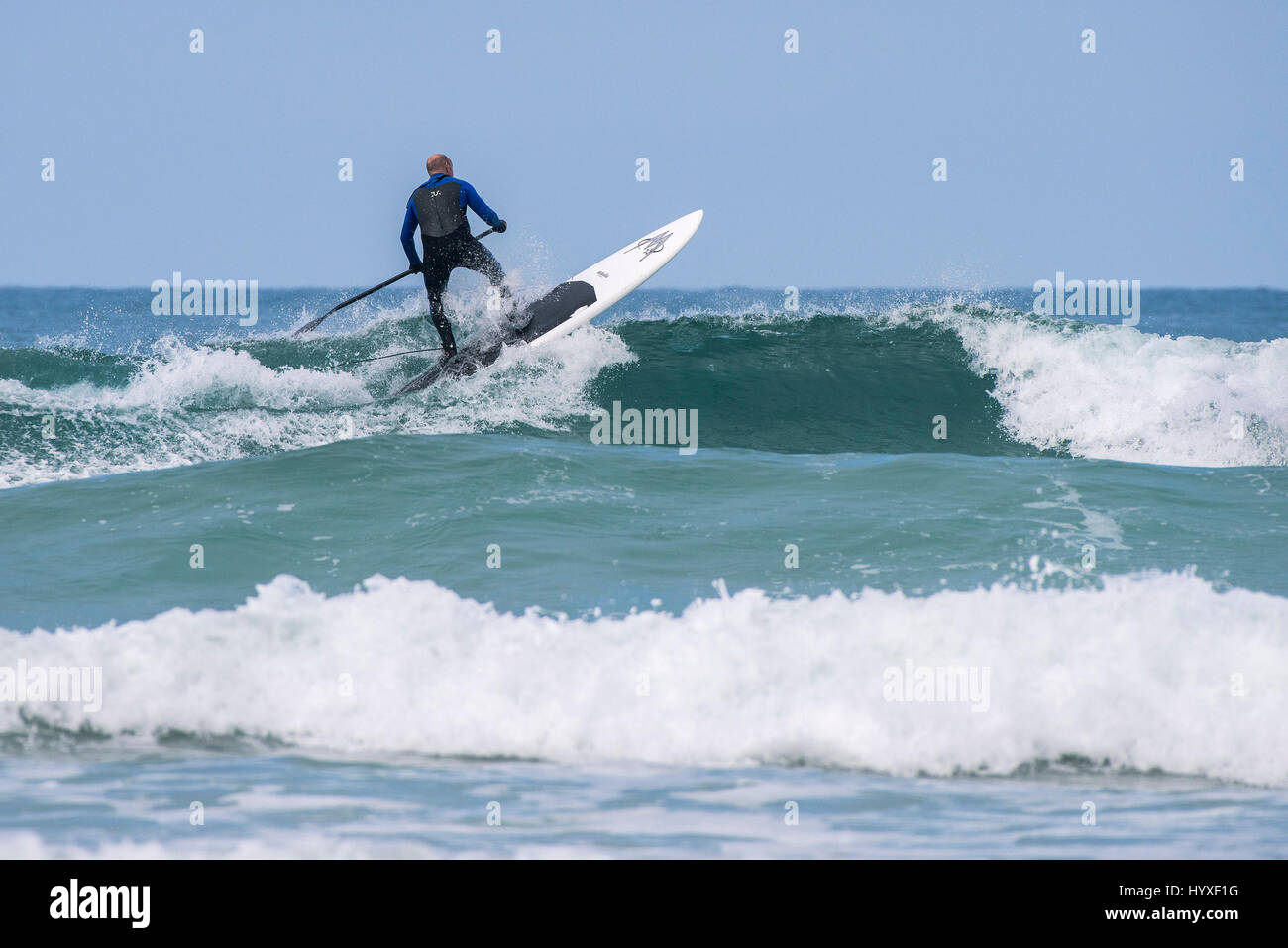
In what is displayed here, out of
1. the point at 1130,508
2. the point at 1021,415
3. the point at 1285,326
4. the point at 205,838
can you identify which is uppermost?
the point at 1285,326

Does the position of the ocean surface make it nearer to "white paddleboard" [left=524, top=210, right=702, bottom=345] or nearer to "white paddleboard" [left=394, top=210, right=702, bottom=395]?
"white paddleboard" [left=394, top=210, right=702, bottom=395]

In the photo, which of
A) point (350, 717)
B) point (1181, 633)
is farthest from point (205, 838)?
point (1181, 633)

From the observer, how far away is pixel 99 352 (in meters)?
13.6

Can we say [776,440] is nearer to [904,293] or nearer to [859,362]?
[859,362]

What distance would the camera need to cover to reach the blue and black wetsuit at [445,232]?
410 inches

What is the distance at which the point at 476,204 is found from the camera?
34.0 feet

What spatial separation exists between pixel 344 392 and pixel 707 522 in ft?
16.5

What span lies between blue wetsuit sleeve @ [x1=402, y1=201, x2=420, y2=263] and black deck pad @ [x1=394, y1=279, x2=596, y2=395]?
3.60 ft

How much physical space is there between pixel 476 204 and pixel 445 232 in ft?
1.27

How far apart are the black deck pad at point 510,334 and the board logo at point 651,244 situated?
1.03m

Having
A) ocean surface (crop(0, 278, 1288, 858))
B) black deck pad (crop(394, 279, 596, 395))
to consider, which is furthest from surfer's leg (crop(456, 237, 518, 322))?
black deck pad (crop(394, 279, 596, 395))

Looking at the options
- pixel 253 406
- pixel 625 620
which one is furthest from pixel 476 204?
pixel 625 620

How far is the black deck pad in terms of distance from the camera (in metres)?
11.4

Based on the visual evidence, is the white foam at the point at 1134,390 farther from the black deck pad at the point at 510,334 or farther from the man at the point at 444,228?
the man at the point at 444,228
